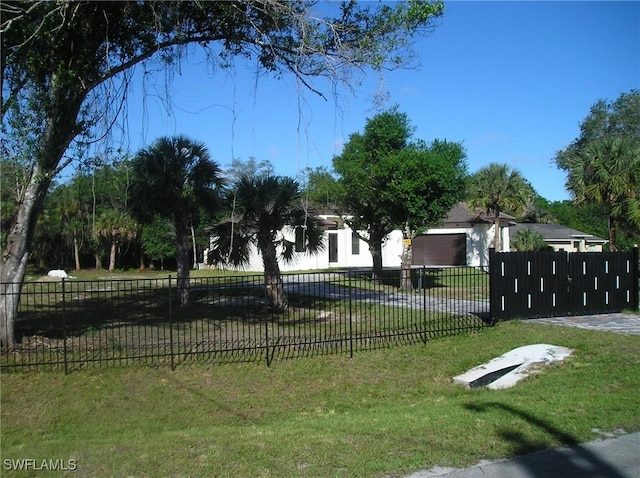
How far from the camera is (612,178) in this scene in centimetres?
2166

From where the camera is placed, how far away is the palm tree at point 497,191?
33.8m

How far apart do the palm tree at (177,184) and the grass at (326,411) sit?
27.9ft

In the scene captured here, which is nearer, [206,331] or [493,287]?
[493,287]

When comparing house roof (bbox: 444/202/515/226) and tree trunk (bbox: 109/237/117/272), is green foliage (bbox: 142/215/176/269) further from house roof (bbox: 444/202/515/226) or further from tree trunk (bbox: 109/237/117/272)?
house roof (bbox: 444/202/515/226)

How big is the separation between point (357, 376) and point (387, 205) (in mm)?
13903

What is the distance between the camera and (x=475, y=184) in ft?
113

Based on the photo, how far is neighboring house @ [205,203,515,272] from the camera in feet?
120

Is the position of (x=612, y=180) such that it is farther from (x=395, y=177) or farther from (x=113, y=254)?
(x=113, y=254)

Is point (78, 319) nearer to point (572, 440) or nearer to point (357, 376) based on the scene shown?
point (357, 376)

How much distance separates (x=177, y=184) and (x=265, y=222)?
3449mm

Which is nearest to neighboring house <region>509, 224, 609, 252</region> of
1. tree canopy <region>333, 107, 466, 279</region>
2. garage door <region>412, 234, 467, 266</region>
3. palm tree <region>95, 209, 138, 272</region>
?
garage door <region>412, 234, 467, 266</region>

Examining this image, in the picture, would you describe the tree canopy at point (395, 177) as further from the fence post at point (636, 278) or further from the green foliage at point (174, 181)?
the fence post at point (636, 278)

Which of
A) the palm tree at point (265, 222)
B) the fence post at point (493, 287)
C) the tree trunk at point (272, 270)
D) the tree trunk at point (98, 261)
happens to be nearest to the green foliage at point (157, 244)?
the tree trunk at point (98, 261)

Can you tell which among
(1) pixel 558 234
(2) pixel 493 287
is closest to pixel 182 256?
(2) pixel 493 287
